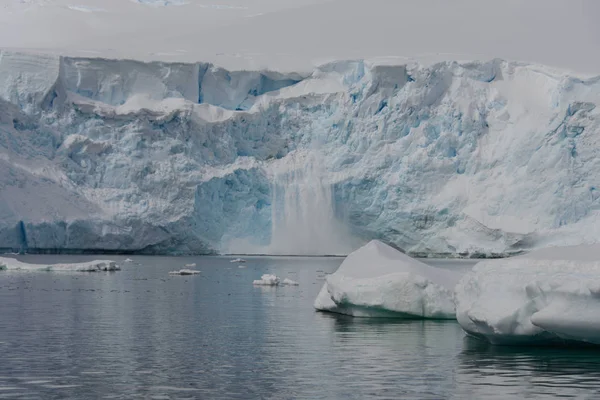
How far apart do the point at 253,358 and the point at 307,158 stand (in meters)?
30.8

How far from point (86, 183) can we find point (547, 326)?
30489mm

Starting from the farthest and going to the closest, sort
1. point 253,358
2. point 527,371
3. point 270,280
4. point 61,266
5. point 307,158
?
point 307,158 < point 61,266 < point 270,280 < point 253,358 < point 527,371

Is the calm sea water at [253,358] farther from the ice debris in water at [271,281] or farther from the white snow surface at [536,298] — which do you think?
the ice debris in water at [271,281]

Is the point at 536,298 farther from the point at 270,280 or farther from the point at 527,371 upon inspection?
the point at 270,280

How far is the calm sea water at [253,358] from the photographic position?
700cm

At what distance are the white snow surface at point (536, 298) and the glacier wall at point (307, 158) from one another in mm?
A: 25378

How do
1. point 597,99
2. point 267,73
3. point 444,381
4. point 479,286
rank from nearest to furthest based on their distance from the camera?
point 444,381 < point 479,286 < point 597,99 < point 267,73

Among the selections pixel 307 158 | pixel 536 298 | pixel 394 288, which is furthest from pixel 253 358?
pixel 307 158

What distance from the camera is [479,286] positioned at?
31.6ft

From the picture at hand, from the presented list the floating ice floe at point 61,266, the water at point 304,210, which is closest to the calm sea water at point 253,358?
the floating ice floe at point 61,266

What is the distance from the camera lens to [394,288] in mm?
12695

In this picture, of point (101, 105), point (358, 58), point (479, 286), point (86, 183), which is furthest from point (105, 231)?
point (479, 286)

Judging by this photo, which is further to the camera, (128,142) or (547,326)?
(128,142)

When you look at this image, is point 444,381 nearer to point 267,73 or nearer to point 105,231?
point 105,231
